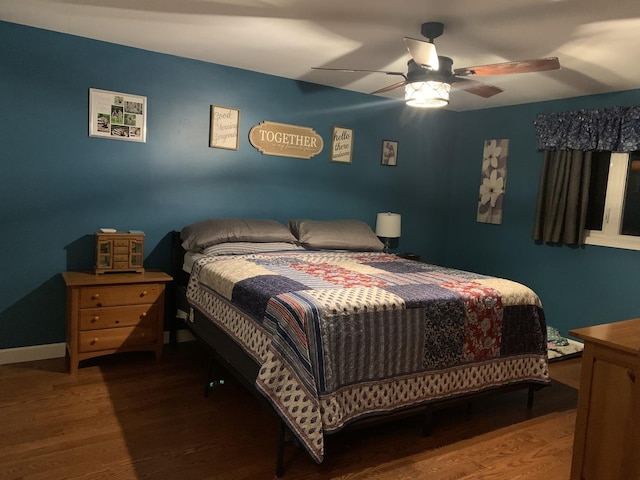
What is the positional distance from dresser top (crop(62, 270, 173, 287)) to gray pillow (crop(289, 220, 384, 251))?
1.15 m

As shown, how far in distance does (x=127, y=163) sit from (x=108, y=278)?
904 mm

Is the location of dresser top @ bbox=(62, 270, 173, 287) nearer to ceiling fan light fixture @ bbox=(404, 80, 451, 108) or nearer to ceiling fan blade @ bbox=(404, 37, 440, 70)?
ceiling fan light fixture @ bbox=(404, 80, 451, 108)

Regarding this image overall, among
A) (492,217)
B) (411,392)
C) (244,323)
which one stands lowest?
(411,392)

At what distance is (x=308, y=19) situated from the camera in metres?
2.74

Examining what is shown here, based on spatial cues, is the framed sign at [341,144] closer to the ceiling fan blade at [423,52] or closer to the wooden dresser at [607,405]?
the ceiling fan blade at [423,52]

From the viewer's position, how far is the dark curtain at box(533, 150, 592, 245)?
4.09m

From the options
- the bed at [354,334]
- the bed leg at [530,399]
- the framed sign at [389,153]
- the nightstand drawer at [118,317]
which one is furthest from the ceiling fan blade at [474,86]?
the nightstand drawer at [118,317]

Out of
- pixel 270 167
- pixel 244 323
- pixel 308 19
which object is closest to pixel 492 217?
pixel 270 167

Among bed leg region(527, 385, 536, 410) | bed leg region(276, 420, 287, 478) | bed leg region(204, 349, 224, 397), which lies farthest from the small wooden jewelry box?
bed leg region(527, 385, 536, 410)

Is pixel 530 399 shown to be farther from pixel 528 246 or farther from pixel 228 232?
pixel 228 232

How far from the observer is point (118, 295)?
124 inches

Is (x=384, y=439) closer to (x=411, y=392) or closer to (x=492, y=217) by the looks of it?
(x=411, y=392)

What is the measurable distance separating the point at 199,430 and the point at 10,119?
7.82 ft

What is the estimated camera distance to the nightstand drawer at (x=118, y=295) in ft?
9.99
